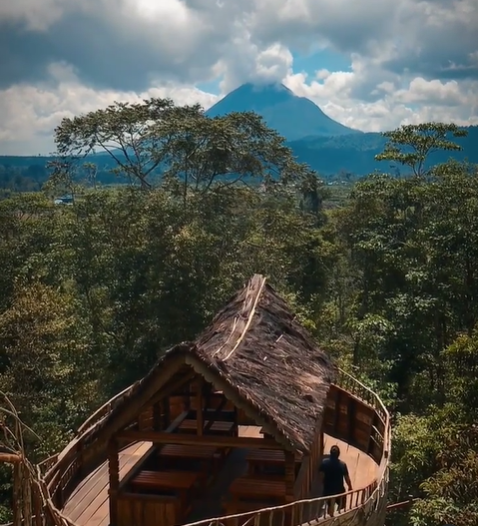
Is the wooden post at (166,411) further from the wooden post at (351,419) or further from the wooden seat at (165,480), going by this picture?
the wooden post at (351,419)

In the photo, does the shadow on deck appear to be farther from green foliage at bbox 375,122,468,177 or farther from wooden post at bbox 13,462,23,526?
green foliage at bbox 375,122,468,177

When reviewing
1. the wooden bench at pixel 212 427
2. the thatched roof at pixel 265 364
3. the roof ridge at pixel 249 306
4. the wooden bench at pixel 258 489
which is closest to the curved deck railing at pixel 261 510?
the wooden bench at pixel 258 489

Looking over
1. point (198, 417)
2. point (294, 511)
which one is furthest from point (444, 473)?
point (198, 417)

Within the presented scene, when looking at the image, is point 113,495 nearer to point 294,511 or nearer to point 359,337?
point 294,511

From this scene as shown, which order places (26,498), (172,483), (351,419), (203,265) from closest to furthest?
(26,498)
(172,483)
(351,419)
(203,265)

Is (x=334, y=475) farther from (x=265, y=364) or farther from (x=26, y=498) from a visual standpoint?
(x=26, y=498)

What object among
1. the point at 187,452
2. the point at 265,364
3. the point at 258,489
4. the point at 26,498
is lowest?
the point at 258,489

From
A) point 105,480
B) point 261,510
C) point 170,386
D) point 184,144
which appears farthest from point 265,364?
point 184,144
